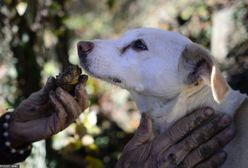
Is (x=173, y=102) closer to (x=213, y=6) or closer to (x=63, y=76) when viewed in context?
(x=63, y=76)

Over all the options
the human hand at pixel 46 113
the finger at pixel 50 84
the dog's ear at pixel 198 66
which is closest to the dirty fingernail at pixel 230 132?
the dog's ear at pixel 198 66

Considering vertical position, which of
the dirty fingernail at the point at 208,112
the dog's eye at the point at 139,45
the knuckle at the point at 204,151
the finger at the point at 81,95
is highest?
the dog's eye at the point at 139,45

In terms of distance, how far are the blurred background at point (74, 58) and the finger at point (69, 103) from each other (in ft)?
2.32

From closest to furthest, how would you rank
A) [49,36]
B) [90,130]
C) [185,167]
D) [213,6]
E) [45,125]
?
1. [185,167]
2. [45,125]
3. [90,130]
4. [49,36]
5. [213,6]

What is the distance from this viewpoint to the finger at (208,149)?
2.78 meters

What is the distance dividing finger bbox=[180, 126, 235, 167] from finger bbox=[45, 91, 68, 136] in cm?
60

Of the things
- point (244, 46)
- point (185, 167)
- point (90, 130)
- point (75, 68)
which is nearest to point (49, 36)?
point (90, 130)

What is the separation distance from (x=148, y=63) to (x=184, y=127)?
→ 0.34m

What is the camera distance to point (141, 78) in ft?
9.57

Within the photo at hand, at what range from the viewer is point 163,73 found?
114 inches

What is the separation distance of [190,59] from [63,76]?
1.87 feet

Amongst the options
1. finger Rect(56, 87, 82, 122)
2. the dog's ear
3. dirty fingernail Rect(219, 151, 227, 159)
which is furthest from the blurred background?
dirty fingernail Rect(219, 151, 227, 159)

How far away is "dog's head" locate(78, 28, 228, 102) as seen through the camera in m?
2.88

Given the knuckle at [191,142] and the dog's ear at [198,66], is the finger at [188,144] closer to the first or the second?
the knuckle at [191,142]
